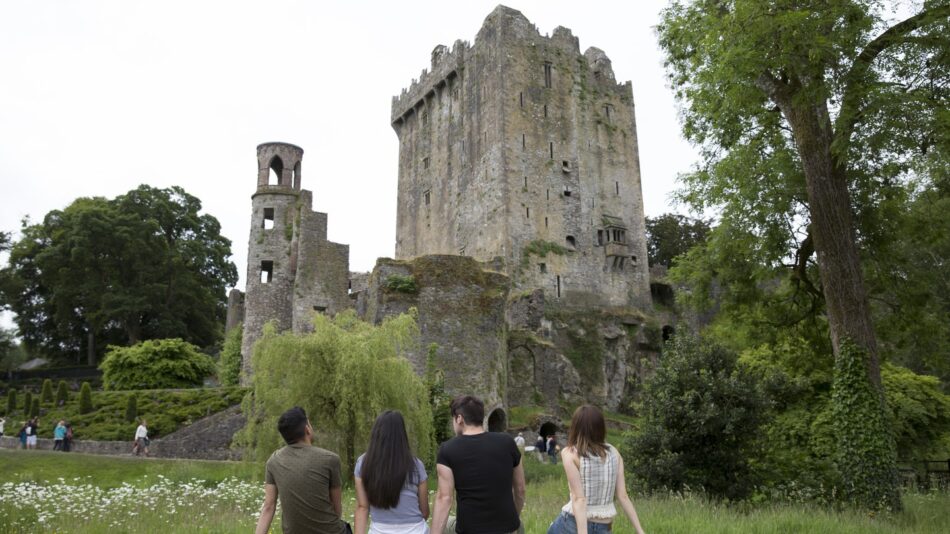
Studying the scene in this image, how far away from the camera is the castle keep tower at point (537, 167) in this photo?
136 feet

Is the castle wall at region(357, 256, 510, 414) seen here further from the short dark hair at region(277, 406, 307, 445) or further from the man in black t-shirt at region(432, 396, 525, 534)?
the man in black t-shirt at region(432, 396, 525, 534)

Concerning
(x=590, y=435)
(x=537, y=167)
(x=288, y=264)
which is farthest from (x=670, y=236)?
(x=590, y=435)

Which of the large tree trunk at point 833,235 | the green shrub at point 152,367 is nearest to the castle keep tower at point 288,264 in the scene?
the green shrub at point 152,367

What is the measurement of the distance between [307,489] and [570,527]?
77.9 inches

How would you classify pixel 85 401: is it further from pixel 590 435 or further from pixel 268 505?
pixel 590 435

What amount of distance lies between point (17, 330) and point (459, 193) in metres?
27.6

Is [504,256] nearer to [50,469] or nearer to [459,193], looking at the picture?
[459,193]

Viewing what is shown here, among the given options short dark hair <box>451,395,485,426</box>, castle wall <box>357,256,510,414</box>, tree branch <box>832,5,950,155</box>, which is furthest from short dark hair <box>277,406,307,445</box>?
castle wall <box>357,256,510,414</box>

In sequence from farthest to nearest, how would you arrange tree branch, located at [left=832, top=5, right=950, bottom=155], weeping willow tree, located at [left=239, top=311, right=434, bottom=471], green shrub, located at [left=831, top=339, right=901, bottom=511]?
weeping willow tree, located at [left=239, top=311, right=434, bottom=471], tree branch, located at [left=832, top=5, right=950, bottom=155], green shrub, located at [left=831, top=339, right=901, bottom=511]

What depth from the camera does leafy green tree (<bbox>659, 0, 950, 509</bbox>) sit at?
12102mm

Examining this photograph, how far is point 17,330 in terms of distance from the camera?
1832 inches

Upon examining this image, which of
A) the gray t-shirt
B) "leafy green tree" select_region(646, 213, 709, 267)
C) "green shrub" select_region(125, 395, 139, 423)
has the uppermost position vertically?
"leafy green tree" select_region(646, 213, 709, 267)

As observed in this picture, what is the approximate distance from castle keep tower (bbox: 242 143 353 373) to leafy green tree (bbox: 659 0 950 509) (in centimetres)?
2138

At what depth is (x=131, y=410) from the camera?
87.0 ft
